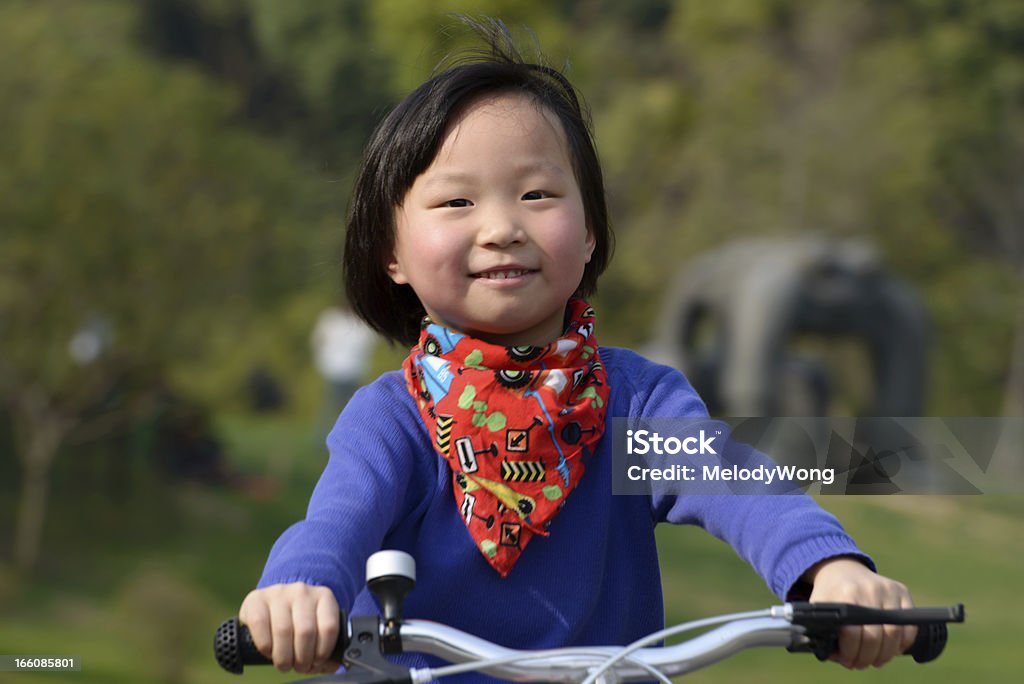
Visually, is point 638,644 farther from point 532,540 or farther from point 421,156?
point 421,156

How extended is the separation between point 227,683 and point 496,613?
20.8 feet

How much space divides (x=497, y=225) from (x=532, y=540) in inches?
15.9

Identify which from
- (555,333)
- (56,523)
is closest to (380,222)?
(555,333)

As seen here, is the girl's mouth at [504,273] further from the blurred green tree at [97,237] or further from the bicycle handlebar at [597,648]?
the blurred green tree at [97,237]

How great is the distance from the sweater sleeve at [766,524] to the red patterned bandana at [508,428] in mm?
113

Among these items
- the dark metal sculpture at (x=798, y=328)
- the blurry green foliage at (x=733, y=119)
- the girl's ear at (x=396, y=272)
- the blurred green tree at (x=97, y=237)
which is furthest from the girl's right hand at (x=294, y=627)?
the dark metal sculpture at (x=798, y=328)

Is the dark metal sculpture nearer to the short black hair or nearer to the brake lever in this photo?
the short black hair

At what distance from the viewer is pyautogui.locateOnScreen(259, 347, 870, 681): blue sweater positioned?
1809 mm

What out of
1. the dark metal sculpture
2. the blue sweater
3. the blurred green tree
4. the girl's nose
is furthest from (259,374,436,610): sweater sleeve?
the dark metal sculpture

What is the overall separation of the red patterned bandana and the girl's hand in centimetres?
39

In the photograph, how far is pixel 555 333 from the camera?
2049 millimetres

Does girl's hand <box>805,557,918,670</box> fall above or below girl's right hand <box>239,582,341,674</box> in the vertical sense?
below

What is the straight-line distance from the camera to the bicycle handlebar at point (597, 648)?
5.11ft

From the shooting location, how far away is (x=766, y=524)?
5.87 feet
